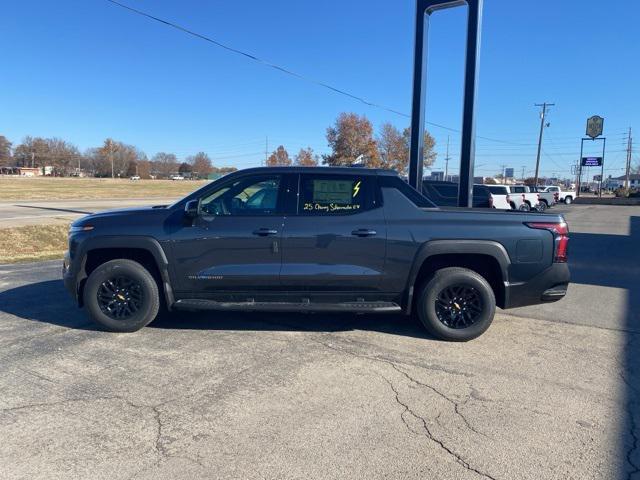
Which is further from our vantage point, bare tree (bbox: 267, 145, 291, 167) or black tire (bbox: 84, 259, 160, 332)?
bare tree (bbox: 267, 145, 291, 167)

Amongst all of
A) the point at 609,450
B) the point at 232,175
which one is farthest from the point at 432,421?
the point at 232,175

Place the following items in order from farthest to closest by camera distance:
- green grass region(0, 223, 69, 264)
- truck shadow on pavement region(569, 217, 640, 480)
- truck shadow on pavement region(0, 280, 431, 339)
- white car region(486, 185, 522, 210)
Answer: white car region(486, 185, 522, 210) → green grass region(0, 223, 69, 264) → truck shadow on pavement region(0, 280, 431, 339) → truck shadow on pavement region(569, 217, 640, 480)

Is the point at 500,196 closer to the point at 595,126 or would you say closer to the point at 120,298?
the point at 120,298

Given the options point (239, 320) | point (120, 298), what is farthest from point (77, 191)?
point (239, 320)

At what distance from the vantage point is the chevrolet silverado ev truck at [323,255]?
15.8ft

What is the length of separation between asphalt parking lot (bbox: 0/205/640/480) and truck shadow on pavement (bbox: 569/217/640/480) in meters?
0.02

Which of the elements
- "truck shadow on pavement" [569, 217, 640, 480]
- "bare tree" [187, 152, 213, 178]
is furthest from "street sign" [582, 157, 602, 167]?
"bare tree" [187, 152, 213, 178]

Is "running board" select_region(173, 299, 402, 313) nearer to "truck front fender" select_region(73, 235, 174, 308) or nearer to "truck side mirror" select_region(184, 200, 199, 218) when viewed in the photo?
"truck front fender" select_region(73, 235, 174, 308)

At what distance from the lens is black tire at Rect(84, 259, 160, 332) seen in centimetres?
495

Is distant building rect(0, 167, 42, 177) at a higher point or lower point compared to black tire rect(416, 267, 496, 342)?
A: higher

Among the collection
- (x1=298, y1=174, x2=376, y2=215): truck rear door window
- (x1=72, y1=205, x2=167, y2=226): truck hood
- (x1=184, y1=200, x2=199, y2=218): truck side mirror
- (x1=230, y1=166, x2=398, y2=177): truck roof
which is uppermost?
(x1=230, y1=166, x2=398, y2=177): truck roof

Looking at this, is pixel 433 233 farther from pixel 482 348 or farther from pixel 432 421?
pixel 432 421

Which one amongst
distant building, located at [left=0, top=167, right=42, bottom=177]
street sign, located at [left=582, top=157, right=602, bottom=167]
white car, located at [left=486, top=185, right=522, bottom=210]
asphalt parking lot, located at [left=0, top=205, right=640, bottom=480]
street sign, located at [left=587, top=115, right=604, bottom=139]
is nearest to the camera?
asphalt parking lot, located at [left=0, top=205, right=640, bottom=480]

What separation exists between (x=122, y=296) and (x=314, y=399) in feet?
8.38
